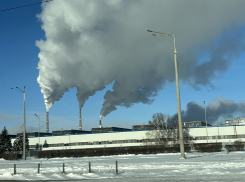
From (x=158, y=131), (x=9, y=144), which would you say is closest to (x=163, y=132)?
(x=158, y=131)

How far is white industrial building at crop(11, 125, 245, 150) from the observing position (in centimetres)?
7694

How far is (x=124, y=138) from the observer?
8819 centimetres

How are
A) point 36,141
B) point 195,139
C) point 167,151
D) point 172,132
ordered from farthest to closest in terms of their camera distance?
point 36,141 < point 195,139 < point 172,132 < point 167,151

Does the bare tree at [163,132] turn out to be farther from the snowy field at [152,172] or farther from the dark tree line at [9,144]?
the snowy field at [152,172]

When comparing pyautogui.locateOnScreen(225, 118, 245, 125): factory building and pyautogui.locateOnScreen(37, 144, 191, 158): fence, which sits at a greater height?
pyautogui.locateOnScreen(225, 118, 245, 125): factory building

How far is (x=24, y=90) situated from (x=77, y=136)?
135 feet

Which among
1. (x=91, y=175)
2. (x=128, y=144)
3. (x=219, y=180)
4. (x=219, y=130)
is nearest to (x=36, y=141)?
(x=128, y=144)

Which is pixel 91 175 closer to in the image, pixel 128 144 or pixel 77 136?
pixel 128 144

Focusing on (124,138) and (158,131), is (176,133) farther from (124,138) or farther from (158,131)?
(124,138)

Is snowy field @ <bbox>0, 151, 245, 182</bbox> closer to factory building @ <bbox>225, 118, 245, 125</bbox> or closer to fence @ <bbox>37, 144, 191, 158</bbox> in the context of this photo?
fence @ <bbox>37, 144, 191, 158</bbox>

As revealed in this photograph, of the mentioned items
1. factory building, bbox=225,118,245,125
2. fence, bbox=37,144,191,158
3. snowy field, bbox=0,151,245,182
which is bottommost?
fence, bbox=37,144,191,158

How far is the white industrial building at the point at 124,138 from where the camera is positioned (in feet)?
252

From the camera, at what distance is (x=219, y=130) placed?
78312 mm

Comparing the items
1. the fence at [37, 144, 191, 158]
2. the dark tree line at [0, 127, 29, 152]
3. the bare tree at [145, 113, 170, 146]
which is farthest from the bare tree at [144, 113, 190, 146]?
the dark tree line at [0, 127, 29, 152]
